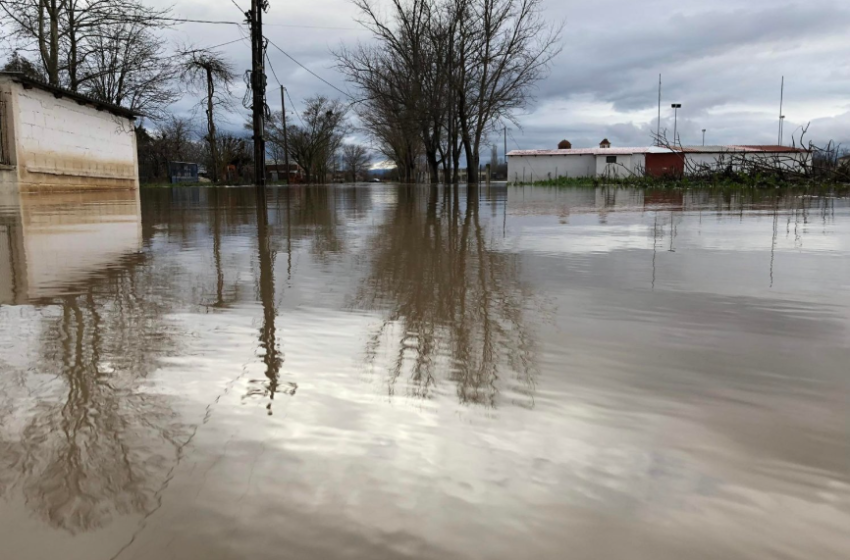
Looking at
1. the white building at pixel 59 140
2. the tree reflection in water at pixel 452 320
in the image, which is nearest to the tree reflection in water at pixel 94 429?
the tree reflection in water at pixel 452 320

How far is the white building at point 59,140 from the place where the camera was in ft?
44.8

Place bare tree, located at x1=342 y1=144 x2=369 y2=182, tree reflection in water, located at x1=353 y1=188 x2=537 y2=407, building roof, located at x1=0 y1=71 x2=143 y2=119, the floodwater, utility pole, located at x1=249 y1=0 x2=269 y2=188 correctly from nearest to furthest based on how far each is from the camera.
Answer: the floodwater
tree reflection in water, located at x1=353 y1=188 x2=537 y2=407
building roof, located at x1=0 y1=71 x2=143 y2=119
utility pole, located at x1=249 y1=0 x2=269 y2=188
bare tree, located at x1=342 y1=144 x2=369 y2=182

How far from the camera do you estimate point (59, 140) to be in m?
16.0

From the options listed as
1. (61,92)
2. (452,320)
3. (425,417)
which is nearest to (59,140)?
(61,92)

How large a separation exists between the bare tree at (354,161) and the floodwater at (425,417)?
82843 millimetres

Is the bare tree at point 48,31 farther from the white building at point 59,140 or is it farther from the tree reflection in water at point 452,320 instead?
the tree reflection in water at point 452,320

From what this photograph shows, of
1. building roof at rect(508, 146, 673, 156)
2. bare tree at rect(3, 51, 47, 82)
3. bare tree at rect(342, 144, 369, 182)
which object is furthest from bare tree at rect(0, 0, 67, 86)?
bare tree at rect(342, 144, 369, 182)

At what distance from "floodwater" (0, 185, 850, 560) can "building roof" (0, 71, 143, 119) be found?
44.5 ft

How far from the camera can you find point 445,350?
169cm

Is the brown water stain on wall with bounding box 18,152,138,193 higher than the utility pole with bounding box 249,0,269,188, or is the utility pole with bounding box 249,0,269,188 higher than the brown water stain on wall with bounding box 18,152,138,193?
the utility pole with bounding box 249,0,269,188

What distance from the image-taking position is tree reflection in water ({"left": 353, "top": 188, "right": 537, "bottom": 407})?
4.83ft

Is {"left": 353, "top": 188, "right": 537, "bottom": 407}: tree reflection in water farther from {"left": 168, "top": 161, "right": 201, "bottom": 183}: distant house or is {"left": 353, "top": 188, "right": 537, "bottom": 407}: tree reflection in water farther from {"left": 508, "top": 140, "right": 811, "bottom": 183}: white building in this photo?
{"left": 168, "top": 161, "right": 201, "bottom": 183}: distant house

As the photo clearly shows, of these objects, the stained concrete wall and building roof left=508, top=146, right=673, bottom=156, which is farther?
building roof left=508, top=146, right=673, bottom=156

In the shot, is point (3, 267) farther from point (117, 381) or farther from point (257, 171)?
point (257, 171)
